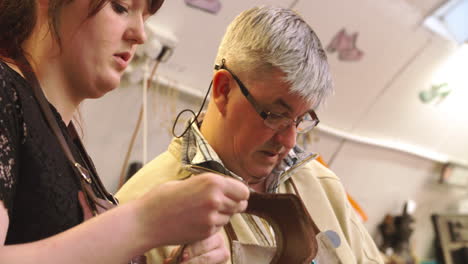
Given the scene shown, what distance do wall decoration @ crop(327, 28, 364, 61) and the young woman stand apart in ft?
5.85

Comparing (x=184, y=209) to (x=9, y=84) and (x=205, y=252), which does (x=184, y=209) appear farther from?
(x=9, y=84)

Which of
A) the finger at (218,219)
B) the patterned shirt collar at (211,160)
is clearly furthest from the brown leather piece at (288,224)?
the finger at (218,219)

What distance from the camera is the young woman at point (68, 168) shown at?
1.82 ft

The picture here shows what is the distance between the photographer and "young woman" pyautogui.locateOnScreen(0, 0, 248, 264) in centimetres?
55

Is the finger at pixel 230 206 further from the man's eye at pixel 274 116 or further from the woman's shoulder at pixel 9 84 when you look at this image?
the man's eye at pixel 274 116

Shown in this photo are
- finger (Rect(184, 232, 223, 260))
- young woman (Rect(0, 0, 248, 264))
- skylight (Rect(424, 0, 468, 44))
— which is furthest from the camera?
skylight (Rect(424, 0, 468, 44))

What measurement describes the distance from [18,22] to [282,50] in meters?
0.63

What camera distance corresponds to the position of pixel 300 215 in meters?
0.99

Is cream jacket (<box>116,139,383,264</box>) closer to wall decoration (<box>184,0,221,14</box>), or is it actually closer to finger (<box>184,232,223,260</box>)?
finger (<box>184,232,223,260</box>)

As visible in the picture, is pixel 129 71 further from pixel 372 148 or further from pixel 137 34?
pixel 372 148

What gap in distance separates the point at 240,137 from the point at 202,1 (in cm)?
93

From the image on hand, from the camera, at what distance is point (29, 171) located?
0.62 meters

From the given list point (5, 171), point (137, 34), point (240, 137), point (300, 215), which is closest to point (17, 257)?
point (5, 171)

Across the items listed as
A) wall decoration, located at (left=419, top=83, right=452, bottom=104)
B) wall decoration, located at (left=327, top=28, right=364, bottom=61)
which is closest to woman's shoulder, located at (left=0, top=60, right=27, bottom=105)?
wall decoration, located at (left=327, top=28, right=364, bottom=61)
